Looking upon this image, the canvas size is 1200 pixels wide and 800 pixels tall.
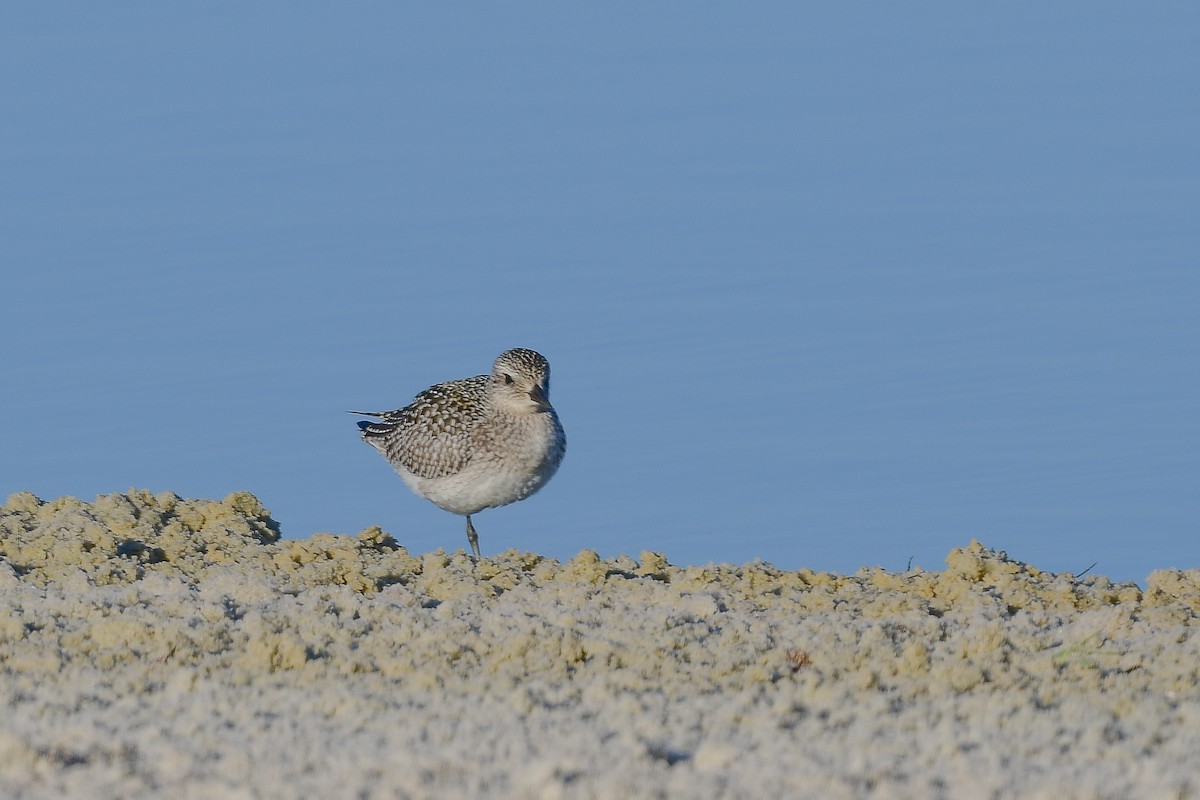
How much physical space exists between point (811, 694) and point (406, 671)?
1.70 meters

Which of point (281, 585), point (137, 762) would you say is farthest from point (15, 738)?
point (281, 585)

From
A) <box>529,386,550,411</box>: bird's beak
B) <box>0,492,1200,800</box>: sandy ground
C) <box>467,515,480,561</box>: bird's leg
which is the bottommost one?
<box>0,492,1200,800</box>: sandy ground

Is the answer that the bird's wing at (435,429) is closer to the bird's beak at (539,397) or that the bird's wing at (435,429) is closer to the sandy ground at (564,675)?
the bird's beak at (539,397)

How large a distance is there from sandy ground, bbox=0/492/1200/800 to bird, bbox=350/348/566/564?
2168 millimetres

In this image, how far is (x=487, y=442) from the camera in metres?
14.4

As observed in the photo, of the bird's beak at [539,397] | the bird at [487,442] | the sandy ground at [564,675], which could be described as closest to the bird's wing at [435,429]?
the bird at [487,442]

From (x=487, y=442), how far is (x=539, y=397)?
0.55 meters

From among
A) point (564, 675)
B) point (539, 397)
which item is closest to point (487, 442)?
point (539, 397)

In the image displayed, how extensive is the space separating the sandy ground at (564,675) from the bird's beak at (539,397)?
260 cm

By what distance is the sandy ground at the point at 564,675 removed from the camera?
636 centimetres

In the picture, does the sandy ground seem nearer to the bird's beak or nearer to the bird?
the bird

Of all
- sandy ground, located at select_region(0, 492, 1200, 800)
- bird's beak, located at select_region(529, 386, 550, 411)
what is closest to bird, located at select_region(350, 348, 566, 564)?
A: bird's beak, located at select_region(529, 386, 550, 411)

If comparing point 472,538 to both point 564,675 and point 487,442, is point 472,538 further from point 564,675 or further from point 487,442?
point 564,675

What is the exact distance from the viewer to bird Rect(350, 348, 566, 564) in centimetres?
1427
